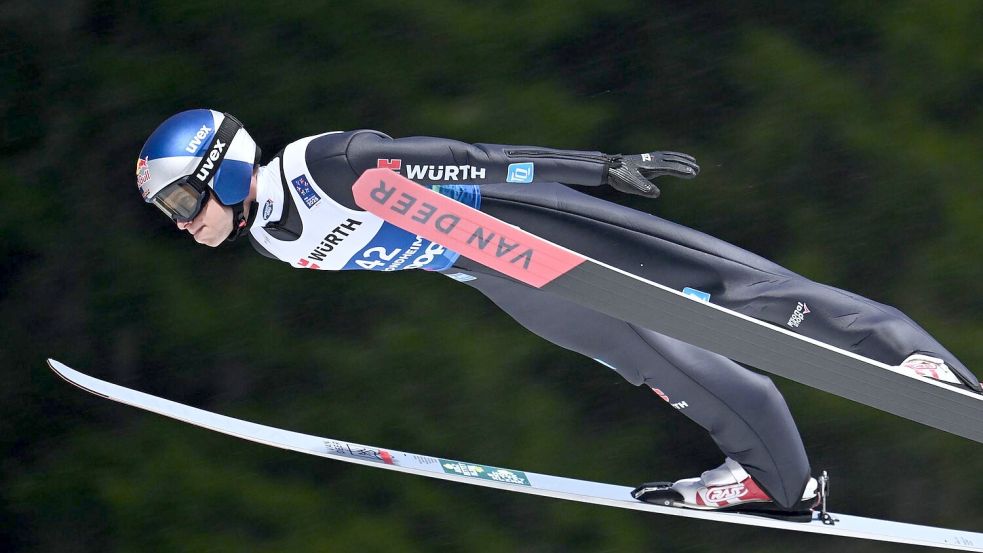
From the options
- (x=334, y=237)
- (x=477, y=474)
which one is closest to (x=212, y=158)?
(x=334, y=237)

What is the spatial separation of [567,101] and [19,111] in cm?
172

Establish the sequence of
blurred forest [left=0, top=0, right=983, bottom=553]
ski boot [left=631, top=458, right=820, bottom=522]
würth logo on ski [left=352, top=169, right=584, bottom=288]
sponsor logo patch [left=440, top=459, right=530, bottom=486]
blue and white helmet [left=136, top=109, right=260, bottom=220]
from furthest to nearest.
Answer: blurred forest [left=0, top=0, right=983, bottom=553], sponsor logo patch [left=440, top=459, right=530, bottom=486], ski boot [left=631, top=458, right=820, bottom=522], blue and white helmet [left=136, top=109, right=260, bottom=220], würth logo on ski [left=352, top=169, right=584, bottom=288]

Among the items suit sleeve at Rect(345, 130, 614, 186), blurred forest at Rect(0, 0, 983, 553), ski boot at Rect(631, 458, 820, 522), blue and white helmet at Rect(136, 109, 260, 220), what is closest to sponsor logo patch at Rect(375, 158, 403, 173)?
suit sleeve at Rect(345, 130, 614, 186)

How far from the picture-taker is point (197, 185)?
2.86 metres

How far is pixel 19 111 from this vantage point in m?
3.86

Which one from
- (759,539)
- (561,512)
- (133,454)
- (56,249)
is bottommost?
(133,454)

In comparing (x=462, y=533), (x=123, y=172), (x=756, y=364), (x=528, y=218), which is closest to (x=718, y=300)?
(x=756, y=364)

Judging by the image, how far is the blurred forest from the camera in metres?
3.85

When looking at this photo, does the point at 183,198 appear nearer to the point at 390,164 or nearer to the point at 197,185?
the point at 197,185

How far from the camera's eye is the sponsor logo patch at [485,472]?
3551 millimetres

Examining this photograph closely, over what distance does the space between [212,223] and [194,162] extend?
0.16 m

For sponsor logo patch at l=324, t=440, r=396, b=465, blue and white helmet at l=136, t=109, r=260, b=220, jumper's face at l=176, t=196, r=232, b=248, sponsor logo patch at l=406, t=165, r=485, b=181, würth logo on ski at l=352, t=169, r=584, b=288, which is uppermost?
sponsor logo patch at l=406, t=165, r=485, b=181

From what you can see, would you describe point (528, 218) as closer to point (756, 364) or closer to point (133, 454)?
point (756, 364)

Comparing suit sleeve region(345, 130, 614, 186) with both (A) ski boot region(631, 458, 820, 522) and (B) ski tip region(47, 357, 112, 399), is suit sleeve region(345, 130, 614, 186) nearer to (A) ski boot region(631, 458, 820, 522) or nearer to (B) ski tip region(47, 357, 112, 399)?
(A) ski boot region(631, 458, 820, 522)
